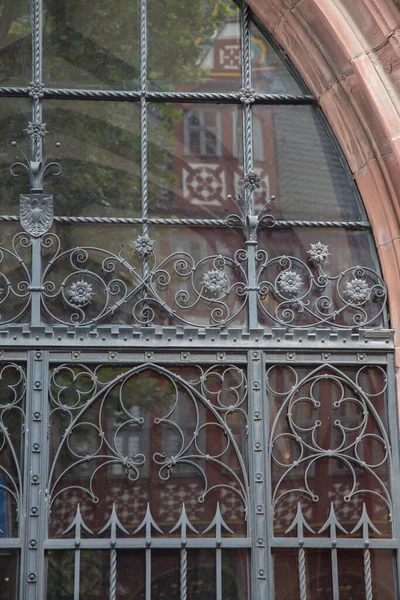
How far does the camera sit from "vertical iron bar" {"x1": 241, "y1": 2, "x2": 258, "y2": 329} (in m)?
6.93

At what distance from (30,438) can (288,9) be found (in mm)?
3312

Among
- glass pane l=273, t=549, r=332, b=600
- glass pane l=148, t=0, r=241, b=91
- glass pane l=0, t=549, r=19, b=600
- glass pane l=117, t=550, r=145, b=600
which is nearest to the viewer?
glass pane l=0, t=549, r=19, b=600

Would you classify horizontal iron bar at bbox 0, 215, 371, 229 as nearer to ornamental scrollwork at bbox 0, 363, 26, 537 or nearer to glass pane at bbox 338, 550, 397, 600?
ornamental scrollwork at bbox 0, 363, 26, 537

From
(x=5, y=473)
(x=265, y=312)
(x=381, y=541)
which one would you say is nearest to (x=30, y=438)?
(x=5, y=473)

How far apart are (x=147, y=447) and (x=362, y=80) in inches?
107

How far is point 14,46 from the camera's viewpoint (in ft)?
23.5

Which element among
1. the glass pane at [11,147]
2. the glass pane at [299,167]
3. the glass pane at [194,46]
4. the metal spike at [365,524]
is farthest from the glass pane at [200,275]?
the metal spike at [365,524]

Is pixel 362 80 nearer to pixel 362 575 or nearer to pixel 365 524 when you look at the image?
pixel 365 524

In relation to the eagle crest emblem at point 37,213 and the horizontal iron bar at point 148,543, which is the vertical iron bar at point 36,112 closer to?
the eagle crest emblem at point 37,213

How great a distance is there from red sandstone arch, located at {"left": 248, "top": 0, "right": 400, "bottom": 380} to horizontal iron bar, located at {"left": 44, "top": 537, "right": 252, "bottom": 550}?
1.59 meters

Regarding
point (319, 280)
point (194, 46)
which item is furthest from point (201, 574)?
point (194, 46)

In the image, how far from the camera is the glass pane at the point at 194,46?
728cm

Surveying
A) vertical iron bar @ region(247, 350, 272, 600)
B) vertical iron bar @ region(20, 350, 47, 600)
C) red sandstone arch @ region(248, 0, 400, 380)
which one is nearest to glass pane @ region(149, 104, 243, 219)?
red sandstone arch @ region(248, 0, 400, 380)

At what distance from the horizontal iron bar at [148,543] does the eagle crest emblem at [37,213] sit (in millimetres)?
1963
